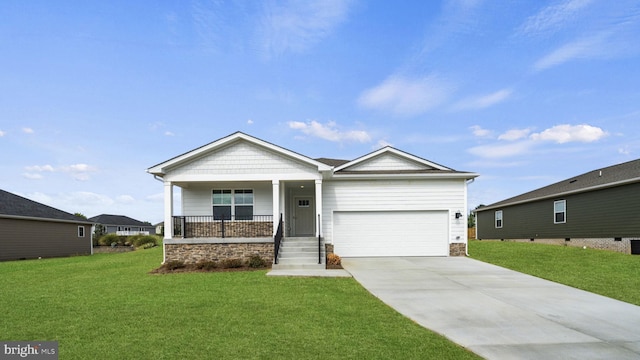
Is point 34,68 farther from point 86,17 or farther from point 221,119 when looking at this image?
point 221,119

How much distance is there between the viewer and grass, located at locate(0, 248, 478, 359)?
503cm

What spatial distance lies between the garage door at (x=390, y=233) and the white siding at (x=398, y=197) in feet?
0.86

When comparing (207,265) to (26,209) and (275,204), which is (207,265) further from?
(26,209)

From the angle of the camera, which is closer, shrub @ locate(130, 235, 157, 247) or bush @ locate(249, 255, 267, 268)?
bush @ locate(249, 255, 267, 268)

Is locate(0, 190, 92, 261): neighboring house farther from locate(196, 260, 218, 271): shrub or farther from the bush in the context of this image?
the bush

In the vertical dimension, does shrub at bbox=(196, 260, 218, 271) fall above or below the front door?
below

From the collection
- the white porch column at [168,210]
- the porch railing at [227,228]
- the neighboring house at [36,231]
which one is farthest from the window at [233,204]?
the neighboring house at [36,231]

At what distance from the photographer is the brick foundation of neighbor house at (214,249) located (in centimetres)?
1406

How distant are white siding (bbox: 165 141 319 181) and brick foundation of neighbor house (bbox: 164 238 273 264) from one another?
2456 mm

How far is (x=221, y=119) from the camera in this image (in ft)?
61.0

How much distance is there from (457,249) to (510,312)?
9.60 metres

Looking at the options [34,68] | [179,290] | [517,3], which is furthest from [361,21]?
[34,68]

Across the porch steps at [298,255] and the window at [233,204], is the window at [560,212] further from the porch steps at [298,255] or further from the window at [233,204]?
the window at [233,204]

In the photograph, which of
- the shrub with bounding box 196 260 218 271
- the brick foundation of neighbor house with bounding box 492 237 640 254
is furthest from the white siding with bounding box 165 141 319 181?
the brick foundation of neighbor house with bounding box 492 237 640 254
